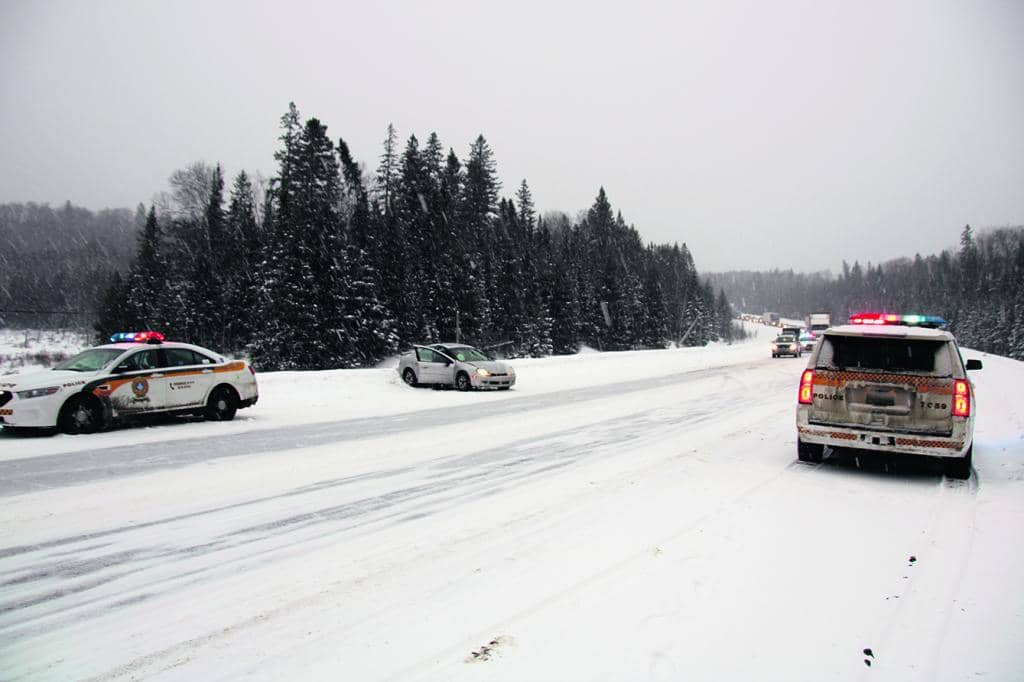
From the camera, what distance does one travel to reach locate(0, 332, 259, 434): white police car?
1050 cm

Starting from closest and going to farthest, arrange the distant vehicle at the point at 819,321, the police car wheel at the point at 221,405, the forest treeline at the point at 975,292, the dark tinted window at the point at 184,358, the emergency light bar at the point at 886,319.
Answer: the emergency light bar at the point at 886,319 < the dark tinted window at the point at 184,358 < the police car wheel at the point at 221,405 < the distant vehicle at the point at 819,321 < the forest treeline at the point at 975,292

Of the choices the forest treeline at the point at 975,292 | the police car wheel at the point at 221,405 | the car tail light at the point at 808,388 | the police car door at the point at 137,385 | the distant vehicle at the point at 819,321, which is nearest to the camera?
the car tail light at the point at 808,388

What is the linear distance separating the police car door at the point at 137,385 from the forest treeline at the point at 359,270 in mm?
25869

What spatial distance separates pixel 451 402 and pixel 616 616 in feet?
44.2

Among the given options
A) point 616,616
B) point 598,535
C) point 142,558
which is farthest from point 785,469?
point 142,558

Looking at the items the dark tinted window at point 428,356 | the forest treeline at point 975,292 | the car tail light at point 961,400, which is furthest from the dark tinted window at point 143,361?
the forest treeline at point 975,292

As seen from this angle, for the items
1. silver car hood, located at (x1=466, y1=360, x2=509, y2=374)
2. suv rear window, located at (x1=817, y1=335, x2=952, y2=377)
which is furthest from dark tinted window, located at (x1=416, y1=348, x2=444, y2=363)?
suv rear window, located at (x1=817, y1=335, x2=952, y2=377)

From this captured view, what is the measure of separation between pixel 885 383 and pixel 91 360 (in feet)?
43.3

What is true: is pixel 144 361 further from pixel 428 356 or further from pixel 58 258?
pixel 58 258

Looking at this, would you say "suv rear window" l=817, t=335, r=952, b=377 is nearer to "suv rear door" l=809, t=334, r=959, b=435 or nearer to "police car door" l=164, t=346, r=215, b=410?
"suv rear door" l=809, t=334, r=959, b=435

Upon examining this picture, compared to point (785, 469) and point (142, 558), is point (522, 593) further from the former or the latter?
point (785, 469)

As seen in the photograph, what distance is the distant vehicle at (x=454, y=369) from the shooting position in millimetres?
20062

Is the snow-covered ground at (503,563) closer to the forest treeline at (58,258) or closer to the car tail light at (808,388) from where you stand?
the car tail light at (808,388)

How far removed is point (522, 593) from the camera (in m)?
4.20
